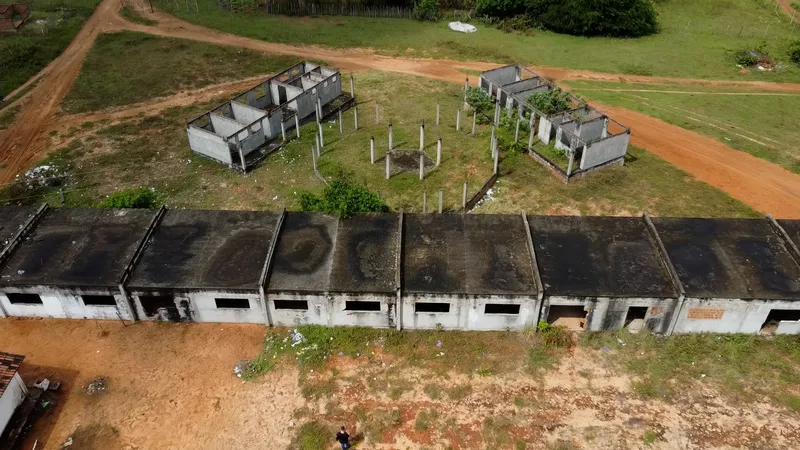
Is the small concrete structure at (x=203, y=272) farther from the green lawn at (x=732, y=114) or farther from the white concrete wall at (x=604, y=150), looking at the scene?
the green lawn at (x=732, y=114)

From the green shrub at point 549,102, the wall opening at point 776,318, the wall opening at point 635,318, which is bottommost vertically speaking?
the wall opening at point 635,318

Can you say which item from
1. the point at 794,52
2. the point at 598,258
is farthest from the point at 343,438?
the point at 794,52

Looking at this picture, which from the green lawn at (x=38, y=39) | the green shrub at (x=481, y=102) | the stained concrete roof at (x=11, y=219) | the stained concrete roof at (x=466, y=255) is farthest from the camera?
the green lawn at (x=38, y=39)

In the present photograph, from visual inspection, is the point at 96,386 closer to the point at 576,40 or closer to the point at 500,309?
the point at 500,309

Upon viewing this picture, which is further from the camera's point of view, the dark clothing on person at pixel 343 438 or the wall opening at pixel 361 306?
the wall opening at pixel 361 306

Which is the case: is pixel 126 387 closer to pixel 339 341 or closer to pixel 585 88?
pixel 339 341

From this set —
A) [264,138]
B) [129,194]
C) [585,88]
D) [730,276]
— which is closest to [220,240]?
[129,194]

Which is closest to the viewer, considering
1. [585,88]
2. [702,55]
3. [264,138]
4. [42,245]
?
[42,245]

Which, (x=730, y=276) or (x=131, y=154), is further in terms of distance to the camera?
(x=131, y=154)

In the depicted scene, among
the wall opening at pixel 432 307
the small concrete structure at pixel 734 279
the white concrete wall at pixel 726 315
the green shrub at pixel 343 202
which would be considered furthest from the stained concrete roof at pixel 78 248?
the small concrete structure at pixel 734 279
